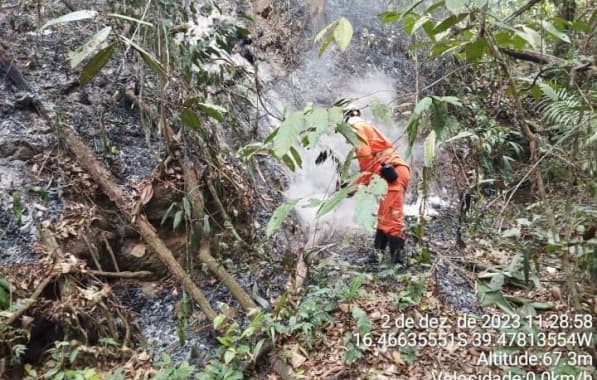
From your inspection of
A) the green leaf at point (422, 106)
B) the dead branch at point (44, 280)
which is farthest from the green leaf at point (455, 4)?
the dead branch at point (44, 280)

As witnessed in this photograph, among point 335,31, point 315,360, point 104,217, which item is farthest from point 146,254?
point 335,31

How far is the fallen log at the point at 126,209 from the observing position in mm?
3609

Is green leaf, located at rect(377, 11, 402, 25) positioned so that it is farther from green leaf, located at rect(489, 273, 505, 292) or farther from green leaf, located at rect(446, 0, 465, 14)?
green leaf, located at rect(489, 273, 505, 292)

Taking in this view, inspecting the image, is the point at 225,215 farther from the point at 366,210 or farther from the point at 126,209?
the point at 366,210

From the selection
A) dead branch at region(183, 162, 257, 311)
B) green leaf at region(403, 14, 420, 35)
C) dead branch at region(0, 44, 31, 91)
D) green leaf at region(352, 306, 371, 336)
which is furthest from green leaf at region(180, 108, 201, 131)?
dead branch at region(0, 44, 31, 91)

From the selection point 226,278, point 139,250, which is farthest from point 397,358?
point 139,250

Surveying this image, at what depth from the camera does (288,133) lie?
148cm

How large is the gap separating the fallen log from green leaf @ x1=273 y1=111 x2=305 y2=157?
7.65 ft

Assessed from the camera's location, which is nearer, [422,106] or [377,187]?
[377,187]

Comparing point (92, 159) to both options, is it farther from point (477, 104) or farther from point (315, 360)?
point (477, 104)

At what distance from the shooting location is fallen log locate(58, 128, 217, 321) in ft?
11.8

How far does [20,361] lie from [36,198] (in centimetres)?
140

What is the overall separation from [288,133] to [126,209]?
9.50ft

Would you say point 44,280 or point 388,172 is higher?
point 388,172
